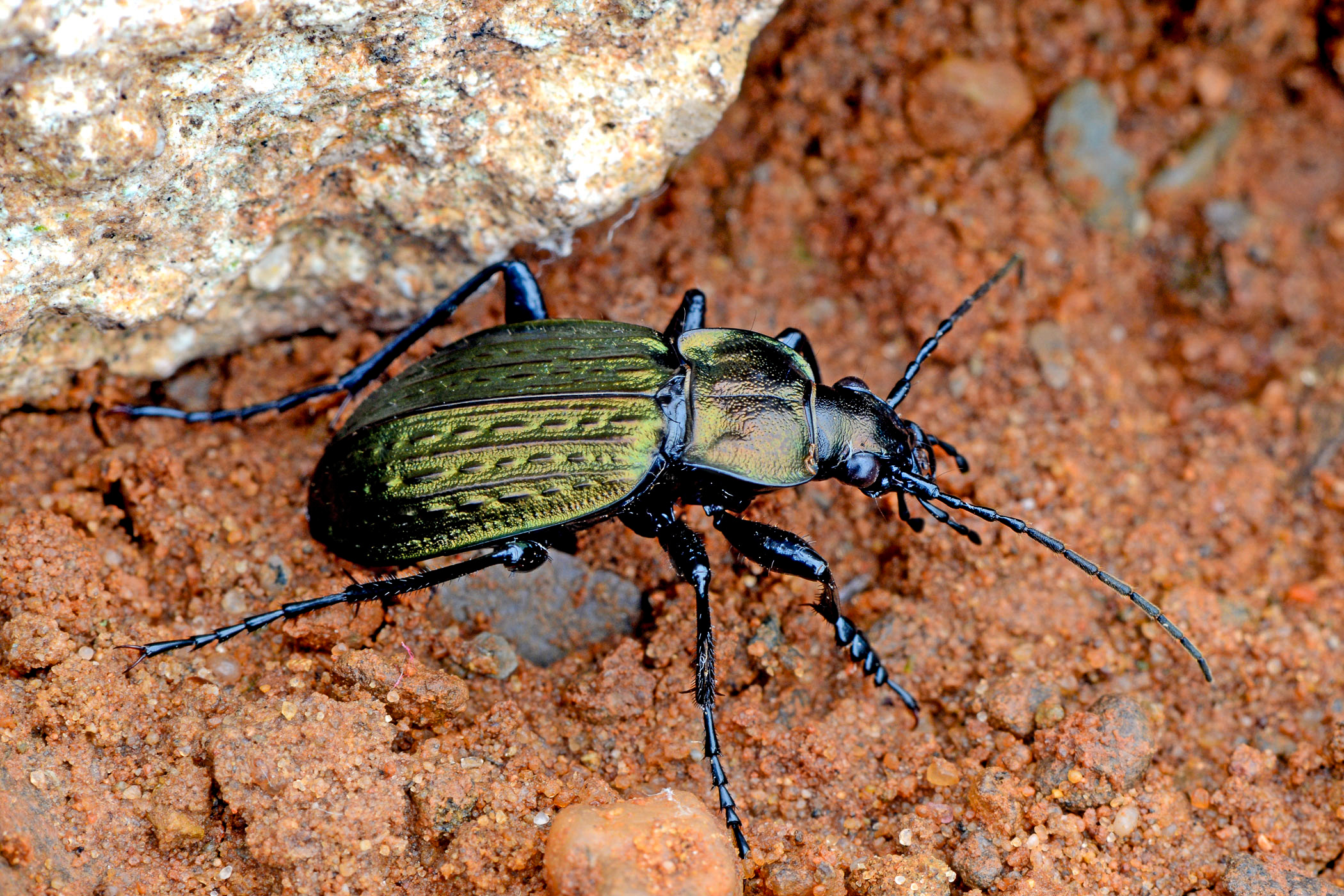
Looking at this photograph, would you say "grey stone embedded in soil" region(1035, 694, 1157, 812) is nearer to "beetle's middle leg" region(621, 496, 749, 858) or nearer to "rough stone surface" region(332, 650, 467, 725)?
"beetle's middle leg" region(621, 496, 749, 858)

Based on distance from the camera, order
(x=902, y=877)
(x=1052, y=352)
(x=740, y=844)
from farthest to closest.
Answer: (x=1052, y=352) < (x=740, y=844) < (x=902, y=877)

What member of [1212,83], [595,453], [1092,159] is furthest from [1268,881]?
[1212,83]

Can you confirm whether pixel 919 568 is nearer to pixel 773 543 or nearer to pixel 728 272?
pixel 773 543

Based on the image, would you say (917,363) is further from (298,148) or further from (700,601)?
(298,148)

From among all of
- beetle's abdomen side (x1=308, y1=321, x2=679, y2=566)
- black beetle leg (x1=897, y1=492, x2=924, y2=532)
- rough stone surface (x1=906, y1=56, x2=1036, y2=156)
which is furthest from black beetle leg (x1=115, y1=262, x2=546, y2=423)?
rough stone surface (x1=906, y1=56, x2=1036, y2=156)

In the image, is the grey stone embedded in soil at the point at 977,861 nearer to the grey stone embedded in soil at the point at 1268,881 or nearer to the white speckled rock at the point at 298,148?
the grey stone embedded in soil at the point at 1268,881

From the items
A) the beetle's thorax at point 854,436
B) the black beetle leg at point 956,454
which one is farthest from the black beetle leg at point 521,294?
the black beetle leg at point 956,454
